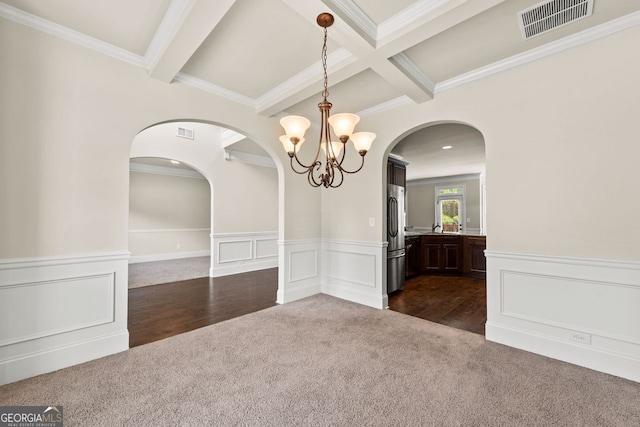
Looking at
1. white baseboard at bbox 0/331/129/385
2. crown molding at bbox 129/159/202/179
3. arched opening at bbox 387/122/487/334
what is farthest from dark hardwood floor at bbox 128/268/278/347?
crown molding at bbox 129/159/202/179

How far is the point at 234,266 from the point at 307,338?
3.75 meters

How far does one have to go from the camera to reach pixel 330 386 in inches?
78.4

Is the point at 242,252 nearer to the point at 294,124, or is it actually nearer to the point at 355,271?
the point at 355,271

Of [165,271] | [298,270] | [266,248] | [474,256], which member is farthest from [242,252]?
[474,256]

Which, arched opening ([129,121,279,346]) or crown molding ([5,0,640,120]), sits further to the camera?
arched opening ([129,121,279,346])

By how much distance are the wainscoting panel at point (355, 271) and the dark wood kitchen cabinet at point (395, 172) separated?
122 centimetres

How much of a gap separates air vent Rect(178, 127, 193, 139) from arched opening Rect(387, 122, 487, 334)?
4197mm

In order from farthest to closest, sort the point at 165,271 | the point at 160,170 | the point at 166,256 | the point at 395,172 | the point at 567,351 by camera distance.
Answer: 1. the point at 166,256
2. the point at 160,170
3. the point at 165,271
4. the point at 395,172
5. the point at 567,351

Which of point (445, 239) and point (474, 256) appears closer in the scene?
point (474, 256)

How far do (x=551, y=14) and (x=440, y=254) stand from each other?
466 cm

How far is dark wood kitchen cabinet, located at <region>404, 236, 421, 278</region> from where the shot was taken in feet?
18.3

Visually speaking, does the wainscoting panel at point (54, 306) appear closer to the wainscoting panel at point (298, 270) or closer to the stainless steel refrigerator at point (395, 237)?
the wainscoting panel at point (298, 270)

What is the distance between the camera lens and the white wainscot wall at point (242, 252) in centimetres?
578

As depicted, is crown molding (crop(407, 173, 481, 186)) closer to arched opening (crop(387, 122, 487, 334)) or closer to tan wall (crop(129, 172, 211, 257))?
arched opening (crop(387, 122, 487, 334))
